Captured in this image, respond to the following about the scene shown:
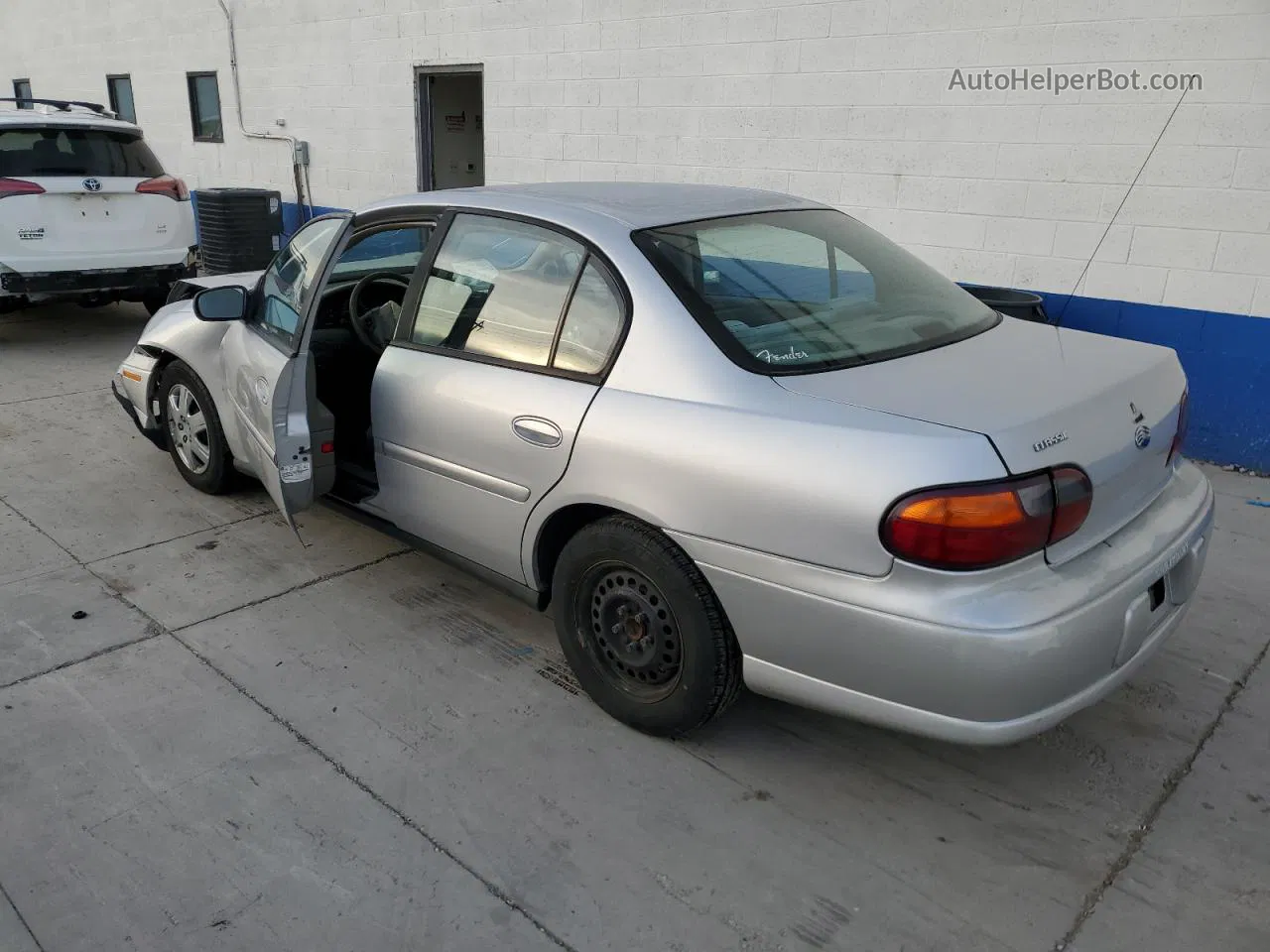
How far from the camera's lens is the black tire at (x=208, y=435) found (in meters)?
4.56

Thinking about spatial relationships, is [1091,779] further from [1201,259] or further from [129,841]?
A: [1201,259]

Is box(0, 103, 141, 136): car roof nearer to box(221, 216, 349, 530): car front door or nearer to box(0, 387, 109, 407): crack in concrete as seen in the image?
box(0, 387, 109, 407): crack in concrete

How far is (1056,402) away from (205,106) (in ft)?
42.5

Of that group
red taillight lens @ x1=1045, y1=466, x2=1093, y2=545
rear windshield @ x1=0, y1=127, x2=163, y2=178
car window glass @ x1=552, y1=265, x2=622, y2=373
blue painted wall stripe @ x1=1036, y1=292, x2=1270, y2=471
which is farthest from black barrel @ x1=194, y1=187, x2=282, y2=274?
red taillight lens @ x1=1045, y1=466, x2=1093, y2=545

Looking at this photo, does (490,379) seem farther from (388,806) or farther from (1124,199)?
(1124,199)

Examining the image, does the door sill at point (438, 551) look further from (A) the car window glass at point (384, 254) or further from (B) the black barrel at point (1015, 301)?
(B) the black barrel at point (1015, 301)

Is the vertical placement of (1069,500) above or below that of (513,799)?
above

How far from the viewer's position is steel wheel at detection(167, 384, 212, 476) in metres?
4.70

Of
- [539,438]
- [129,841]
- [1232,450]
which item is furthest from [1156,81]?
[129,841]

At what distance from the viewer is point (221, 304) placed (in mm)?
3975

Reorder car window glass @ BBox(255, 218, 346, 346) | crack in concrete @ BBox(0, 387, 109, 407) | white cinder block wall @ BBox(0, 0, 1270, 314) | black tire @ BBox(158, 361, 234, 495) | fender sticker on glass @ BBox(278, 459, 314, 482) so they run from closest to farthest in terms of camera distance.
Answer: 1. fender sticker on glass @ BBox(278, 459, 314, 482)
2. car window glass @ BBox(255, 218, 346, 346)
3. black tire @ BBox(158, 361, 234, 495)
4. white cinder block wall @ BBox(0, 0, 1270, 314)
5. crack in concrete @ BBox(0, 387, 109, 407)

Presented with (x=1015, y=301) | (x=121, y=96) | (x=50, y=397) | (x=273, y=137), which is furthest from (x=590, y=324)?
(x=121, y=96)

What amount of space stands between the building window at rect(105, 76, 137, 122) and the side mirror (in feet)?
39.4

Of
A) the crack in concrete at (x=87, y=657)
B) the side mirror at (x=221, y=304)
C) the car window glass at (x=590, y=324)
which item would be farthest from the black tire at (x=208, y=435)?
the car window glass at (x=590, y=324)
